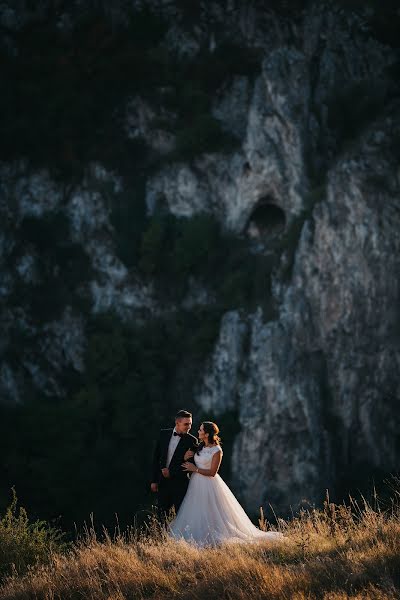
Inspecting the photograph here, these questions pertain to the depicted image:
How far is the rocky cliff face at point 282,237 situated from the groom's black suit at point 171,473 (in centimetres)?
1786

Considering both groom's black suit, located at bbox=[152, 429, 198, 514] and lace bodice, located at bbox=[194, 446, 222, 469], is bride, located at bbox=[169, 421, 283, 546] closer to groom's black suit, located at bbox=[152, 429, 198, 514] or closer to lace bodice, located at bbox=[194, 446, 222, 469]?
lace bodice, located at bbox=[194, 446, 222, 469]

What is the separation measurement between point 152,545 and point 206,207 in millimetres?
27294

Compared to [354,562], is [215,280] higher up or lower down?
higher up

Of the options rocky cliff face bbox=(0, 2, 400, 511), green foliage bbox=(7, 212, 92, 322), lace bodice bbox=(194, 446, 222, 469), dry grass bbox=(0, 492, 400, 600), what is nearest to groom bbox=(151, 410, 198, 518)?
lace bodice bbox=(194, 446, 222, 469)

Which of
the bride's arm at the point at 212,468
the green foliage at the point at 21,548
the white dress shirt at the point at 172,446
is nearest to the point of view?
the green foliage at the point at 21,548

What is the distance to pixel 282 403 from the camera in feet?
87.0

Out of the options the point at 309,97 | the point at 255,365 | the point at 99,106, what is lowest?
the point at 255,365

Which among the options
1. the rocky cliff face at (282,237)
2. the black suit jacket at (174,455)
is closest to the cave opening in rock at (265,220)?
the rocky cliff face at (282,237)

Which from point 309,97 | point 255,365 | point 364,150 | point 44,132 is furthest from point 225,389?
point 44,132

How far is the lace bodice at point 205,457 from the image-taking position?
24.4ft

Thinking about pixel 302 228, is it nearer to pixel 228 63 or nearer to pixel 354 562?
pixel 228 63

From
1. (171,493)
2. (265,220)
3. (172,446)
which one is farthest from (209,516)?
(265,220)

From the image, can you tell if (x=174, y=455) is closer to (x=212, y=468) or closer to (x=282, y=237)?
(x=212, y=468)

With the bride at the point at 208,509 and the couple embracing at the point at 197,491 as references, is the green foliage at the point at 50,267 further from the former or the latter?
the bride at the point at 208,509
